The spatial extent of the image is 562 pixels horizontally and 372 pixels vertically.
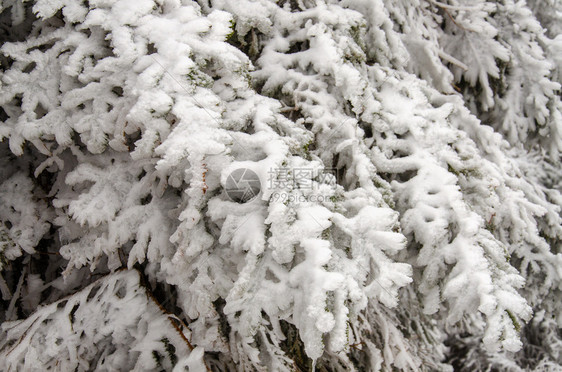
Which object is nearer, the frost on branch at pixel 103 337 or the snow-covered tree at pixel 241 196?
the snow-covered tree at pixel 241 196

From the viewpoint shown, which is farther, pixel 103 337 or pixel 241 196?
pixel 103 337

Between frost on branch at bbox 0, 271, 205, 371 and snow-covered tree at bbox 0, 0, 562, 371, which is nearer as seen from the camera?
snow-covered tree at bbox 0, 0, 562, 371

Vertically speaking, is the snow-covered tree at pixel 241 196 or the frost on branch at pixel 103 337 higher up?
the snow-covered tree at pixel 241 196

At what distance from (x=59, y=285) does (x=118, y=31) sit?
1.35 m

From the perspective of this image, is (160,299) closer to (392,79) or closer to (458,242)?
(458,242)

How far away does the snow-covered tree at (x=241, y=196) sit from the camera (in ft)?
4.44

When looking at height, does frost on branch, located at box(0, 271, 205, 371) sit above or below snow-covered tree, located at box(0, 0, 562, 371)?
below

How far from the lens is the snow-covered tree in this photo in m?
1.35

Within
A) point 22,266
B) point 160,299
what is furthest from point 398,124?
point 22,266

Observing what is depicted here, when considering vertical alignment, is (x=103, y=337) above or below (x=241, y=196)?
below

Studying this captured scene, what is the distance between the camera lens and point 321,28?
1895 millimetres

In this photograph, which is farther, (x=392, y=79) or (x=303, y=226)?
(x=392, y=79)

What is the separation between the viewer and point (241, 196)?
1437 mm

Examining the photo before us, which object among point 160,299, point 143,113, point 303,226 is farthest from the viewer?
point 160,299
